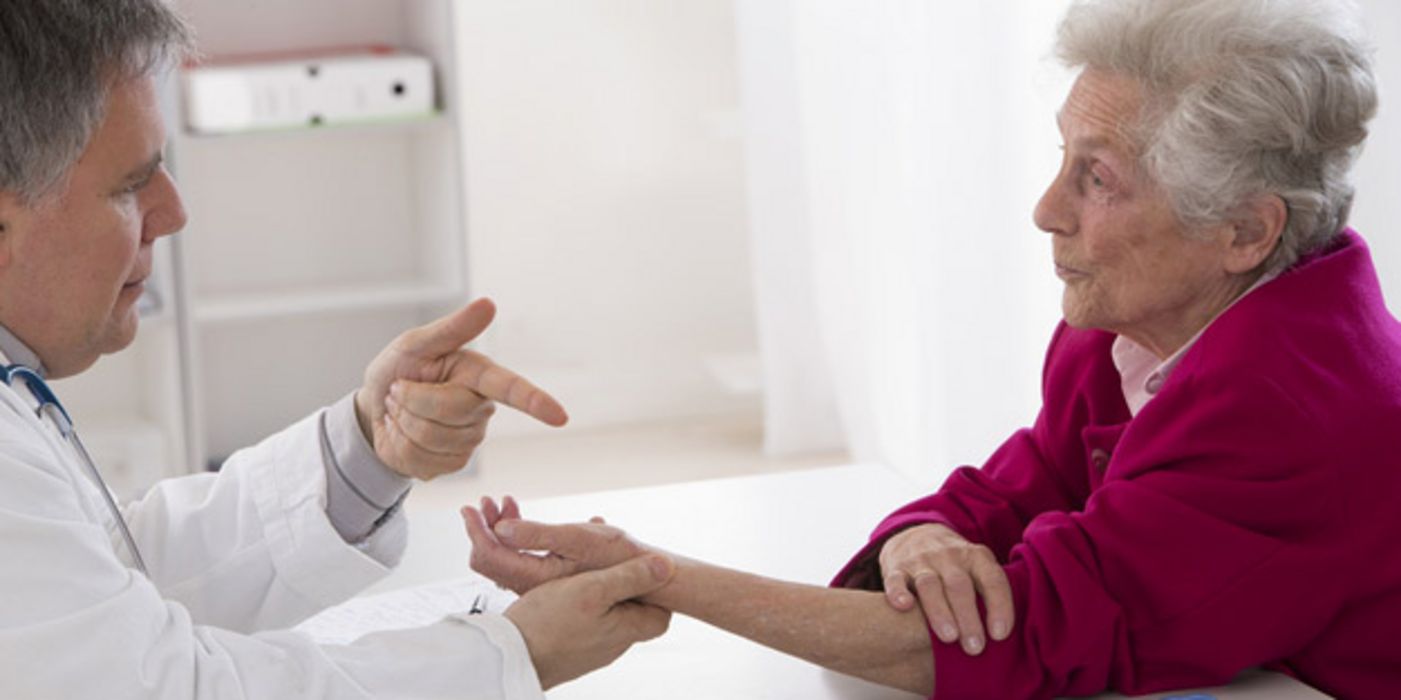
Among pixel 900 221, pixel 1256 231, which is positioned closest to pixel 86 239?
pixel 1256 231

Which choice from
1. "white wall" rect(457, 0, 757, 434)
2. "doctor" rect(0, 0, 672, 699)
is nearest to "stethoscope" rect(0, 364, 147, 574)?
"doctor" rect(0, 0, 672, 699)

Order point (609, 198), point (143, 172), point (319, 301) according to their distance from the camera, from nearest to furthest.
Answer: point (143, 172), point (319, 301), point (609, 198)

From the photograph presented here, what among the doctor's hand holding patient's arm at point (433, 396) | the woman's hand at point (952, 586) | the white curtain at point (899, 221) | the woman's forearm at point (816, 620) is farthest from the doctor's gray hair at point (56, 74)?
the white curtain at point (899, 221)

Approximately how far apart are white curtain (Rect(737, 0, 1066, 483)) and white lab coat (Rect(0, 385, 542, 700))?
2.19 metres

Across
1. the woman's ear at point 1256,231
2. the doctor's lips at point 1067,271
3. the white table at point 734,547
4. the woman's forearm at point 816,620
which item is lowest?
the white table at point 734,547

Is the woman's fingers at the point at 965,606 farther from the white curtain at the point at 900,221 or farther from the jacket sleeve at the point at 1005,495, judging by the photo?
the white curtain at the point at 900,221

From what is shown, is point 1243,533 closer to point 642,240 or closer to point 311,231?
point 311,231

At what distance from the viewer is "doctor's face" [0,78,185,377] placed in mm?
1424

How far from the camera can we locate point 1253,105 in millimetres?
1590

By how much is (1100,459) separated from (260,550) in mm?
775

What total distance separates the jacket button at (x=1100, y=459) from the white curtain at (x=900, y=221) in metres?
1.95

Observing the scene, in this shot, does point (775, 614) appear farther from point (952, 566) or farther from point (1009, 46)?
point (1009, 46)

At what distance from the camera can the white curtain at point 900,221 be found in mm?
3908

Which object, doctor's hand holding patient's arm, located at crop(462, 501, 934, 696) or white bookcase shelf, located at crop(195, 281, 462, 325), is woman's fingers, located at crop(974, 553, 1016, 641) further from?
white bookcase shelf, located at crop(195, 281, 462, 325)
